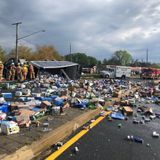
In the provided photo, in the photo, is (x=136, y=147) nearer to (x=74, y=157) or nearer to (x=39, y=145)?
(x=74, y=157)

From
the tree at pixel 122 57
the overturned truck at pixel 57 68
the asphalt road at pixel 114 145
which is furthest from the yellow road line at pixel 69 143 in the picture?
the tree at pixel 122 57

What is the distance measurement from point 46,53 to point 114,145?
75.5 meters

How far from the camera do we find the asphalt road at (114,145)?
5.82 meters

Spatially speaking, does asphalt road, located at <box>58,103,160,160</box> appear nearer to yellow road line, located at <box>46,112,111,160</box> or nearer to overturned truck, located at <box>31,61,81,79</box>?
yellow road line, located at <box>46,112,111,160</box>

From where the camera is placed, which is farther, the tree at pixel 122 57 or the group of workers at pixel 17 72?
the tree at pixel 122 57

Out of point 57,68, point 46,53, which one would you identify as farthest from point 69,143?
point 46,53

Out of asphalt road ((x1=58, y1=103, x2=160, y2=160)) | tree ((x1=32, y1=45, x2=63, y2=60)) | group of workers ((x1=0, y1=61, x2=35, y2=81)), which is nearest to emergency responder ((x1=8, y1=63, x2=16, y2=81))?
group of workers ((x1=0, y1=61, x2=35, y2=81))

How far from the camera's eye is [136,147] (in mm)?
6621

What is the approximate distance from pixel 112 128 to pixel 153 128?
4.10 feet

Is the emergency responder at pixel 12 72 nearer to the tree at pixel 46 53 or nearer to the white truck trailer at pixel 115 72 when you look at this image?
the white truck trailer at pixel 115 72

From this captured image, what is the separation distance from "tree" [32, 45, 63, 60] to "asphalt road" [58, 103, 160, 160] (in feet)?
228

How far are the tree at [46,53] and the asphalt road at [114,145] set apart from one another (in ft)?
228

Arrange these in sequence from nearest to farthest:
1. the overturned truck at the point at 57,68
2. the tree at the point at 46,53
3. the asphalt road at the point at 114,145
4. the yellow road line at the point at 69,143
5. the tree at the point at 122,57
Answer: the yellow road line at the point at 69,143, the asphalt road at the point at 114,145, the overturned truck at the point at 57,68, the tree at the point at 46,53, the tree at the point at 122,57

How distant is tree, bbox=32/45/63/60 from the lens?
78.7m
